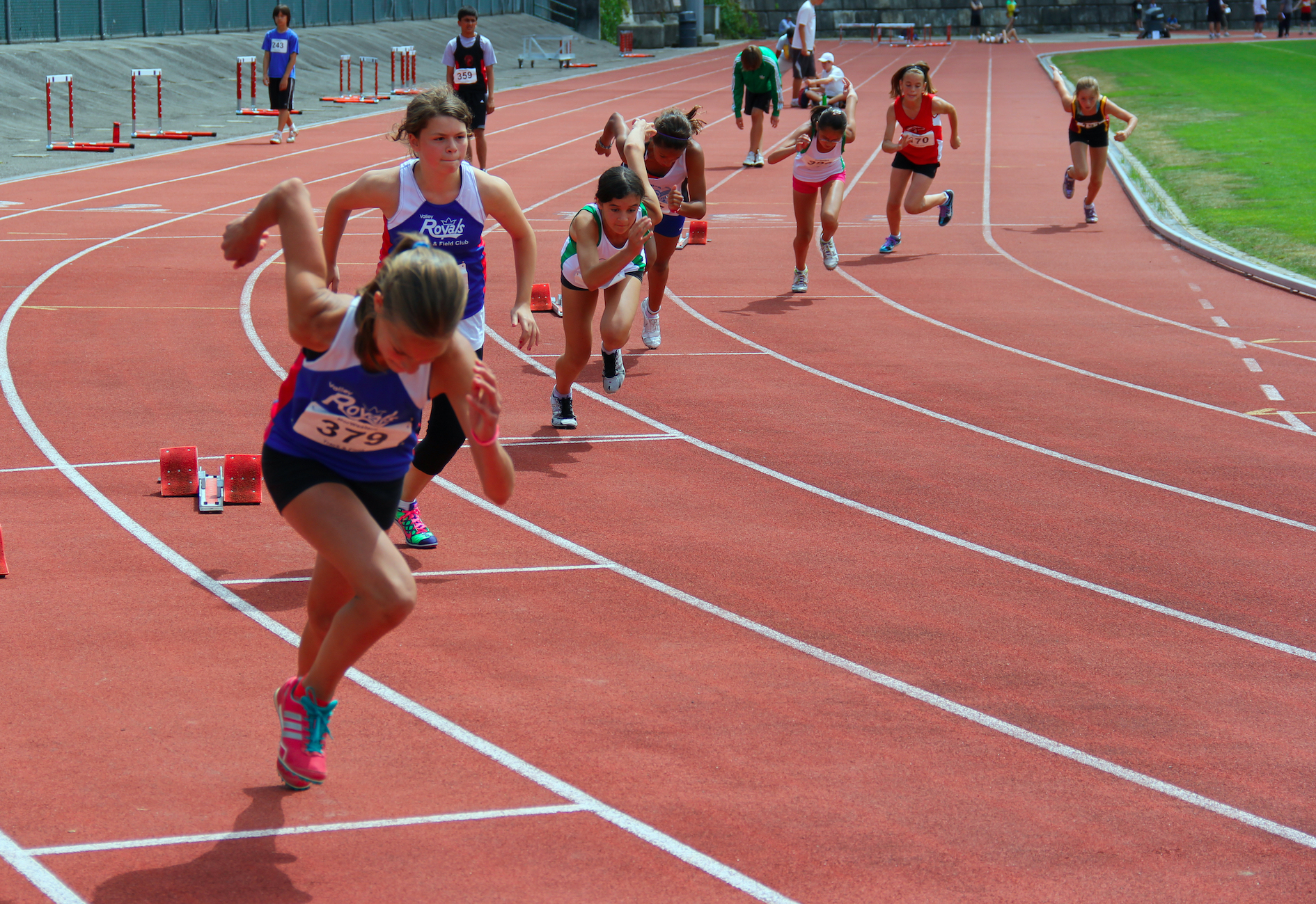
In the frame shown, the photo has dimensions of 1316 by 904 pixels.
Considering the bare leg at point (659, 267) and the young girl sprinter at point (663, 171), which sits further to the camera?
the bare leg at point (659, 267)

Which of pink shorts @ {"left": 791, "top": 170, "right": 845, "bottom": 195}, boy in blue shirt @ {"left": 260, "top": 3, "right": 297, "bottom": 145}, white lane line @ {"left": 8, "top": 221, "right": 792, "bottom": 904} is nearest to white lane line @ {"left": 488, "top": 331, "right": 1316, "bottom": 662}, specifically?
white lane line @ {"left": 8, "top": 221, "right": 792, "bottom": 904}

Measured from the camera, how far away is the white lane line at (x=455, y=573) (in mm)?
6414

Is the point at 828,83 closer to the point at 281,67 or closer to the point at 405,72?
the point at 281,67

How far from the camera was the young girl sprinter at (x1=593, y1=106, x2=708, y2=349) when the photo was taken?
31.7 feet

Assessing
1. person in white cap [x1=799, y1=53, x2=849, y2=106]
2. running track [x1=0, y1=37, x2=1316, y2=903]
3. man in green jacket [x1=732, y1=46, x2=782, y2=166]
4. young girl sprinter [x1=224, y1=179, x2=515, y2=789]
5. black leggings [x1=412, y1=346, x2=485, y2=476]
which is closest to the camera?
young girl sprinter [x1=224, y1=179, x2=515, y2=789]

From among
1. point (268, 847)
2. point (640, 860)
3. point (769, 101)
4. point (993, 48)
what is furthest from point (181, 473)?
point (993, 48)

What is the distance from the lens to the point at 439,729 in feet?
16.4

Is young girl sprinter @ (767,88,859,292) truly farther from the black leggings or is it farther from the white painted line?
the black leggings

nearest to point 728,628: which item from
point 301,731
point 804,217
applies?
point 301,731

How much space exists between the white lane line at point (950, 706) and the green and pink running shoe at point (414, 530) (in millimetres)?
568

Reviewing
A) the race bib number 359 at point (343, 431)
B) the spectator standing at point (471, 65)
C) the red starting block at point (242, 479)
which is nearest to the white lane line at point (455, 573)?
the red starting block at point (242, 479)

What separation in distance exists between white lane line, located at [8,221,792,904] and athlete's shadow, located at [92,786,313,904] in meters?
0.16

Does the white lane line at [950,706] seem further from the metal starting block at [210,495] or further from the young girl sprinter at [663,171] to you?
the young girl sprinter at [663,171]

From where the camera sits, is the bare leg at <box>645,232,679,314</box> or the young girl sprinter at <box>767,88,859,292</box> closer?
the bare leg at <box>645,232,679,314</box>
